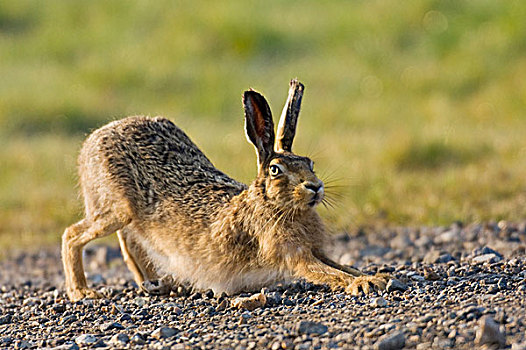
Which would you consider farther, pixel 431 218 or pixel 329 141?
pixel 329 141

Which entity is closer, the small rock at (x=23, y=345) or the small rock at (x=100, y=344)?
the small rock at (x=100, y=344)

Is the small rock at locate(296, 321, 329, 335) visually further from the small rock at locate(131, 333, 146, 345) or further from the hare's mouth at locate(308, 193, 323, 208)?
the hare's mouth at locate(308, 193, 323, 208)

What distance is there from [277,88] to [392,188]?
7631 millimetres

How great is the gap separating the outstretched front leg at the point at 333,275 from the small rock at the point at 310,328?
0.89 metres

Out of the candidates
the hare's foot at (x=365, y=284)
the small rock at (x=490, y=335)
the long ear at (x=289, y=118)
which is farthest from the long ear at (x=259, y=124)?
the small rock at (x=490, y=335)

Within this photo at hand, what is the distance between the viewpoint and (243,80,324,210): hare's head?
5824 millimetres

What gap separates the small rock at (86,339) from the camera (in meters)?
5.15

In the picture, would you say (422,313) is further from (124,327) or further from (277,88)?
(277,88)

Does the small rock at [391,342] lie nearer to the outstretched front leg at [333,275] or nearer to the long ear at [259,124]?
the outstretched front leg at [333,275]

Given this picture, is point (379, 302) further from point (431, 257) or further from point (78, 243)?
point (78, 243)

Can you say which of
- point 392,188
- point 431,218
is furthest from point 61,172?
point 431,218

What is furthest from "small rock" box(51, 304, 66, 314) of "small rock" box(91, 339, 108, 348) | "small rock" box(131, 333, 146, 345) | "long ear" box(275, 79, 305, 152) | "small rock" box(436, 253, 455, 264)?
"small rock" box(436, 253, 455, 264)

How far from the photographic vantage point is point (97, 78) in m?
18.8

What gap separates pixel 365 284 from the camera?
5.59 metres
